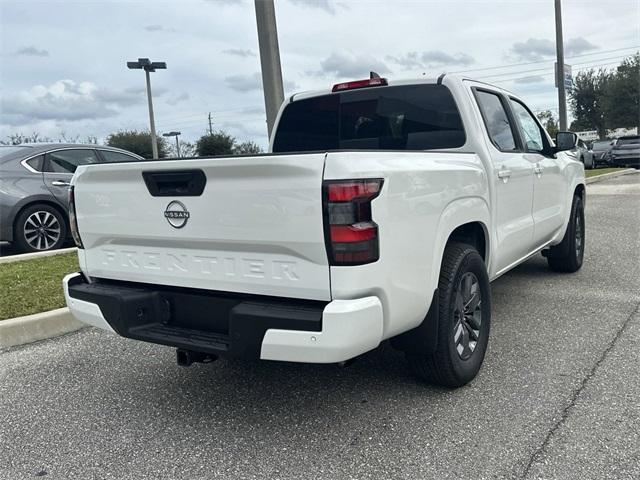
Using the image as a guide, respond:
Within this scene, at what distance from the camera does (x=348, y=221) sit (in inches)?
100

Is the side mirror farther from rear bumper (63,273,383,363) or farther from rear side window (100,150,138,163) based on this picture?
rear side window (100,150,138,163)

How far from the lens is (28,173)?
7.79m

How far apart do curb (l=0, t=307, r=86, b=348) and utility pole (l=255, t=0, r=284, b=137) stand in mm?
3891

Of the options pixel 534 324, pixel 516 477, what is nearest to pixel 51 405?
pixel 516 477

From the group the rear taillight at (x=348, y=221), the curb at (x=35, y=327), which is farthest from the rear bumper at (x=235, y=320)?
the curb at (x=35, y=327)

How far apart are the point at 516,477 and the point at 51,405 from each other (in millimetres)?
2691

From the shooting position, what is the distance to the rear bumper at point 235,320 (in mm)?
2574

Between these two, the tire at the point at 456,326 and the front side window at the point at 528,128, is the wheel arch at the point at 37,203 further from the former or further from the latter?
the tire at the point at 456,326

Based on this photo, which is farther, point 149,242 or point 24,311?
point 24,311

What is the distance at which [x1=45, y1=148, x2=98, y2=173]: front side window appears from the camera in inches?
319

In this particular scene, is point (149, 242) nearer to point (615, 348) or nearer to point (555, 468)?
point (555, 468)

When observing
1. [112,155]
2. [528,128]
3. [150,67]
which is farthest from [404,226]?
[150,67]

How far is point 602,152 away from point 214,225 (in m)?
28.7

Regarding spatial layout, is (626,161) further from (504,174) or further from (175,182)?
(175,182)
